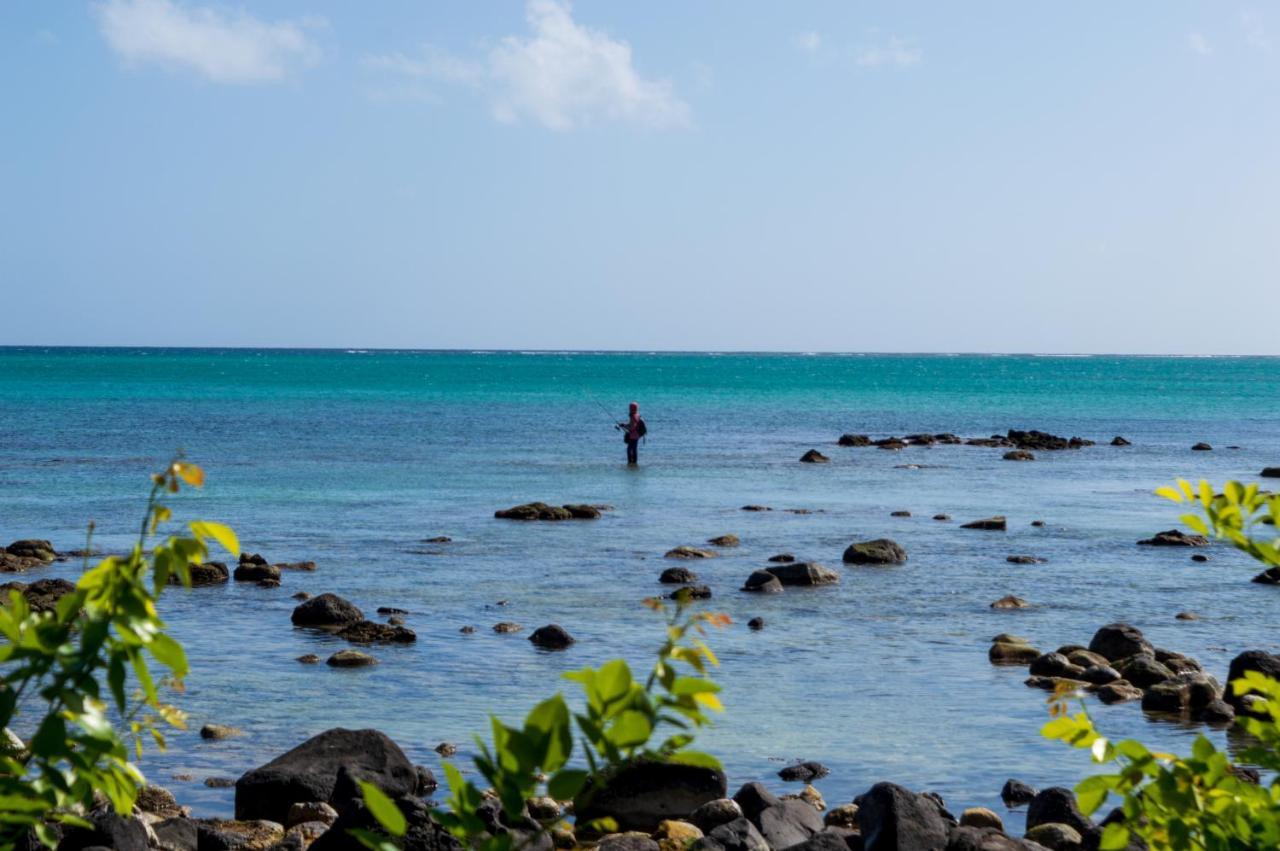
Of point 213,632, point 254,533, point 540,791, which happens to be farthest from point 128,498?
point 540,791

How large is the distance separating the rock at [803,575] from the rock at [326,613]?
20.5ft

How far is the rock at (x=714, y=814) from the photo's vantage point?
10000mm

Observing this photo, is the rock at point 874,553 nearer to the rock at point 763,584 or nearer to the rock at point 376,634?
the rock at point 763,584

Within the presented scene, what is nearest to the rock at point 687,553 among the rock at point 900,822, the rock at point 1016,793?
the rock at point 1016,793

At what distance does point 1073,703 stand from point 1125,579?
902 centimetres

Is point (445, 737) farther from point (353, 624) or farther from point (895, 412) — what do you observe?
point (895, 412)

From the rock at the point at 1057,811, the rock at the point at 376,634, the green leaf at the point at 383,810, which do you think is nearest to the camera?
the green leaf at the point at 383,810

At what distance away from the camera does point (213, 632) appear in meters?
17.0

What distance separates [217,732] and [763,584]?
31.6 feet

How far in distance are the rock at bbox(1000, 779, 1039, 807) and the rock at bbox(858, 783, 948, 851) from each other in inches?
54.3

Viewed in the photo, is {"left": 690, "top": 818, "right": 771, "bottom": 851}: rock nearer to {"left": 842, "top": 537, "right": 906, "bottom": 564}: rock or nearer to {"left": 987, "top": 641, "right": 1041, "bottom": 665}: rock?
{"left": 987, "top": 641, "right": 1041, "bottom": 665}: rock

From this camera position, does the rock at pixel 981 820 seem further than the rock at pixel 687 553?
No

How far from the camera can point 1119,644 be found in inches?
627

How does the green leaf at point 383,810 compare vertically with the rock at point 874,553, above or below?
above
